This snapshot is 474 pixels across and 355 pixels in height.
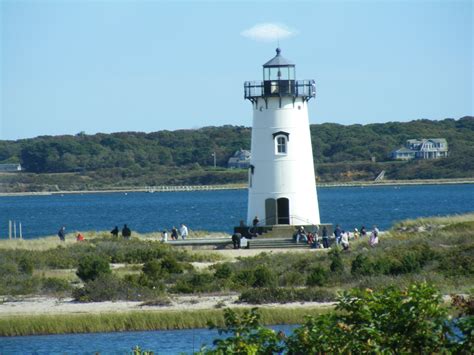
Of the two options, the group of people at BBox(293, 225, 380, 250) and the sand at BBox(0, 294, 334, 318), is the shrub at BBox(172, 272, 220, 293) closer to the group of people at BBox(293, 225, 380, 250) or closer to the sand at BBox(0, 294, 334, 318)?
the sand at BBox(0, 294, 334, 318)

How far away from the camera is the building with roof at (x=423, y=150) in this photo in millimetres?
177750

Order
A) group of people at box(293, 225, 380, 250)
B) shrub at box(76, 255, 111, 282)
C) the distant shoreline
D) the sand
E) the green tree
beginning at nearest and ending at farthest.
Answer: the green tree → the sand → shrub at box(76, 255, 111, 282) → group of people at box(293, 225, 380, 250) → the distant shoreline

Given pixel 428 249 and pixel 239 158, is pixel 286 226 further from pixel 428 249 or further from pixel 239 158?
pixel 239 158

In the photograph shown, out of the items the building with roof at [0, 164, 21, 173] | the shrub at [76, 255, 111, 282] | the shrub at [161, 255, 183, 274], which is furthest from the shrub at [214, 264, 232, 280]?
the building with roof at [0, 164, 21, 173]

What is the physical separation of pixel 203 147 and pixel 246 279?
6430 inches

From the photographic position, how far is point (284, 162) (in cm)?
4003

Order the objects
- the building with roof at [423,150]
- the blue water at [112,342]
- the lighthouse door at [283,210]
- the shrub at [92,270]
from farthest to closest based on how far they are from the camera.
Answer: the building with roof at [423,150] → the lighthouse door at [283,210] → the shrub at [92,270] → the blue water at [112,342]

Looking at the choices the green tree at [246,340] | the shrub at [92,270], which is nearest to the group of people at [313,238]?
the shrub at [92,270]

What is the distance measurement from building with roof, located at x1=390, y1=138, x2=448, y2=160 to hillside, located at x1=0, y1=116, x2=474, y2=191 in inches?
67.2

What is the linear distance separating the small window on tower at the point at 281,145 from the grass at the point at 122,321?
16614mm

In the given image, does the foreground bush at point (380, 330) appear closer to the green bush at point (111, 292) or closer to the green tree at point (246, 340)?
the green tree at point (246, 340)

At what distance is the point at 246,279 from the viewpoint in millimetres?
28953

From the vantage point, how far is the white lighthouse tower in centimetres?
4009

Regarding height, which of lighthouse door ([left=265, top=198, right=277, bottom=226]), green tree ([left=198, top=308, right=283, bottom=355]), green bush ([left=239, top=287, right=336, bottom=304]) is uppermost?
lighthouse door ([left=265, top=198, right=277, bottom=226])
